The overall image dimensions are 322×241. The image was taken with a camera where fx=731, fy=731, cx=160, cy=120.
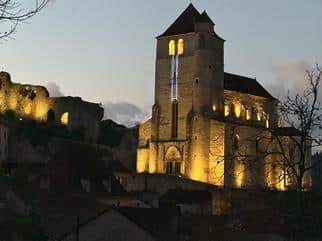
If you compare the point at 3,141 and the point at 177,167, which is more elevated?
the point at 3,141

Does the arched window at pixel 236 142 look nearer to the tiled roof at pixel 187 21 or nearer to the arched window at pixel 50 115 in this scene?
the tiled roof at pixel 187 21

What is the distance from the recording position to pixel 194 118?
208 ft

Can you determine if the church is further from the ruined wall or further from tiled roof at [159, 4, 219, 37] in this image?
the ruined wall

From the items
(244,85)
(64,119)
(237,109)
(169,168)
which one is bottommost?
(169,168)

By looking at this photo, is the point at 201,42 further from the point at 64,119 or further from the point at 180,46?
the point at 64,119

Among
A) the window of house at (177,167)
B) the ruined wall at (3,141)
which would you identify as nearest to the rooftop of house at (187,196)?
the window of house at (177,167)

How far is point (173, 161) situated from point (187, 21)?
13.4 m

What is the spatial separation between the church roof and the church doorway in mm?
Answer: 10018

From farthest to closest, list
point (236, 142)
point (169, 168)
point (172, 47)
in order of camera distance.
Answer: point (172, 47) < point (169, 168) < point (236, 142)

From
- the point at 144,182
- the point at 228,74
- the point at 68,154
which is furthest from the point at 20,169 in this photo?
the point at 228,74

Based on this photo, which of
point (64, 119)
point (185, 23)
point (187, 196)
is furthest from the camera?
point (64, 119)

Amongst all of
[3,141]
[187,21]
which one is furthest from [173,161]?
[3,141]

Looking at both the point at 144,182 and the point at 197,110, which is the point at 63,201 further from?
the point at 197,110

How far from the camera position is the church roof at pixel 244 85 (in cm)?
7209
